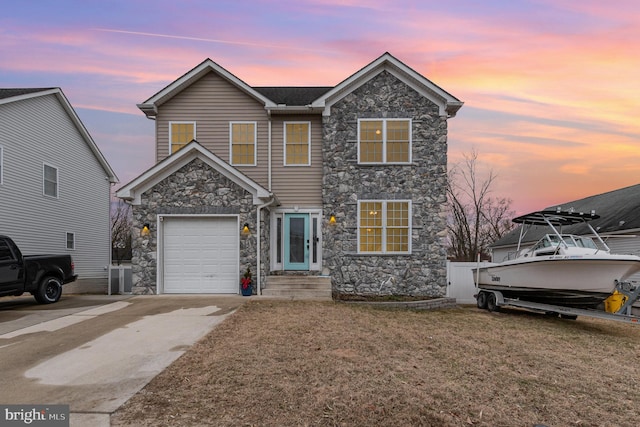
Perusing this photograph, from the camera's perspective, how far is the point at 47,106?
16.0 meters

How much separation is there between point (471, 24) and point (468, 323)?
9213 mm

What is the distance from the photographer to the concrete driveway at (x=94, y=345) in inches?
180

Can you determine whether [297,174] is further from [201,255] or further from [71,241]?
[71,241]

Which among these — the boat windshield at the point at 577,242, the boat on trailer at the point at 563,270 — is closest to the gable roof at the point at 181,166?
the boat on trailer at the point at 563,270

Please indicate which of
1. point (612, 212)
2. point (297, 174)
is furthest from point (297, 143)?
point (612, 212)

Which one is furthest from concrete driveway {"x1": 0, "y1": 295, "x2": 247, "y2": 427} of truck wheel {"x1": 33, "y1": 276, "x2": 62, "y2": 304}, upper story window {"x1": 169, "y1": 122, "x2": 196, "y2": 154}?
upper story window {"x1": 169, "y1": 122, "x2": 196, "y2": 154}

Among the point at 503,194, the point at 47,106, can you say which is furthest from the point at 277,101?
the point at 503,194

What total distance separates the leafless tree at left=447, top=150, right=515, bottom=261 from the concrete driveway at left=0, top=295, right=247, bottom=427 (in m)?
26.1

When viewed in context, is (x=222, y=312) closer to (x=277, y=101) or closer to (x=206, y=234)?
(x=206, y=234)

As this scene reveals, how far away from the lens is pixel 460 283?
48.5ft

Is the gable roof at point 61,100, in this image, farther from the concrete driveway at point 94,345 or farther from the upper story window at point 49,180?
the concrete driveway at point 94,345

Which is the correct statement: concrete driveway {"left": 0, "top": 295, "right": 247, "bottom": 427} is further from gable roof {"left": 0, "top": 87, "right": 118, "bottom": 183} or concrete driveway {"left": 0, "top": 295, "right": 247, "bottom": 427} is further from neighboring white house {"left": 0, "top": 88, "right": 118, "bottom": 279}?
gable roof {"left": 0, "top": 87, "right": 118, "bottom": 183}

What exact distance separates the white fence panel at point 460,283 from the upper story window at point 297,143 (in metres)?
6.63

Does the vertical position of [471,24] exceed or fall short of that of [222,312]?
it exceeds it
